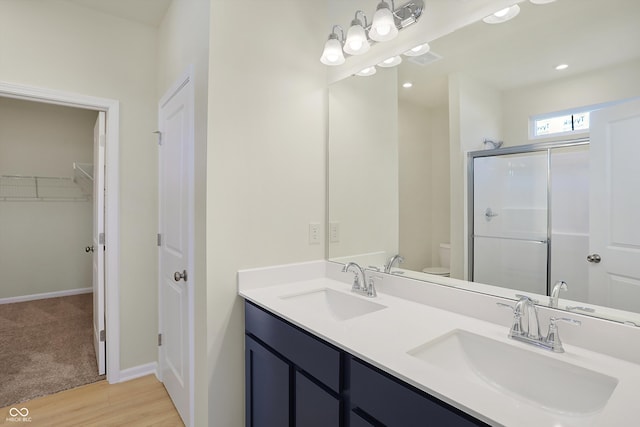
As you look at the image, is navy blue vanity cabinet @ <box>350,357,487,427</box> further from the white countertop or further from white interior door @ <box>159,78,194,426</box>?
white interior door @ <box>159,78,194,426</box>

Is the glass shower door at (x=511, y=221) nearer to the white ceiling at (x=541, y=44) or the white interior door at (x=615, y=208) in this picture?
the white interior door at (x=615, y=208)

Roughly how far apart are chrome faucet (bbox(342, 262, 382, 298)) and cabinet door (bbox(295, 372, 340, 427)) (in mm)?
530

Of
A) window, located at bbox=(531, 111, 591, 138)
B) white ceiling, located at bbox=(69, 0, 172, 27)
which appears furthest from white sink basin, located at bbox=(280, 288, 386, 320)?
white ceiling, located at bbox=(69, 0, 172, 27)

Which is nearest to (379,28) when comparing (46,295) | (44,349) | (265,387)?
(265,387)

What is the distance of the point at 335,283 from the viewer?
1802mm

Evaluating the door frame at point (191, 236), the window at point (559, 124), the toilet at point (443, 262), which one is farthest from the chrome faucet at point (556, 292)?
the door frame at point (191, 236)

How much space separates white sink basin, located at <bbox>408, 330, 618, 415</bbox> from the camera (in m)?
0.86

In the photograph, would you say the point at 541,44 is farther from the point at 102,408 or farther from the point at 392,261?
the point at 102,408

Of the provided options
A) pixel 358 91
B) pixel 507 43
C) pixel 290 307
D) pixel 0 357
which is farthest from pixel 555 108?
pixel 0 357

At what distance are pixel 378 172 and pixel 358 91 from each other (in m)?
0.49

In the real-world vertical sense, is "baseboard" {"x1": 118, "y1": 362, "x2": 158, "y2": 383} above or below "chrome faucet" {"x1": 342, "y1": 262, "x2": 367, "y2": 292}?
below

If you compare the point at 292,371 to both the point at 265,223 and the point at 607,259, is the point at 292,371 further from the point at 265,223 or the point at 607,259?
the point at 607,259

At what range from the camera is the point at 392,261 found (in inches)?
64.6

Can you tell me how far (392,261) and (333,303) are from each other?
37cm
